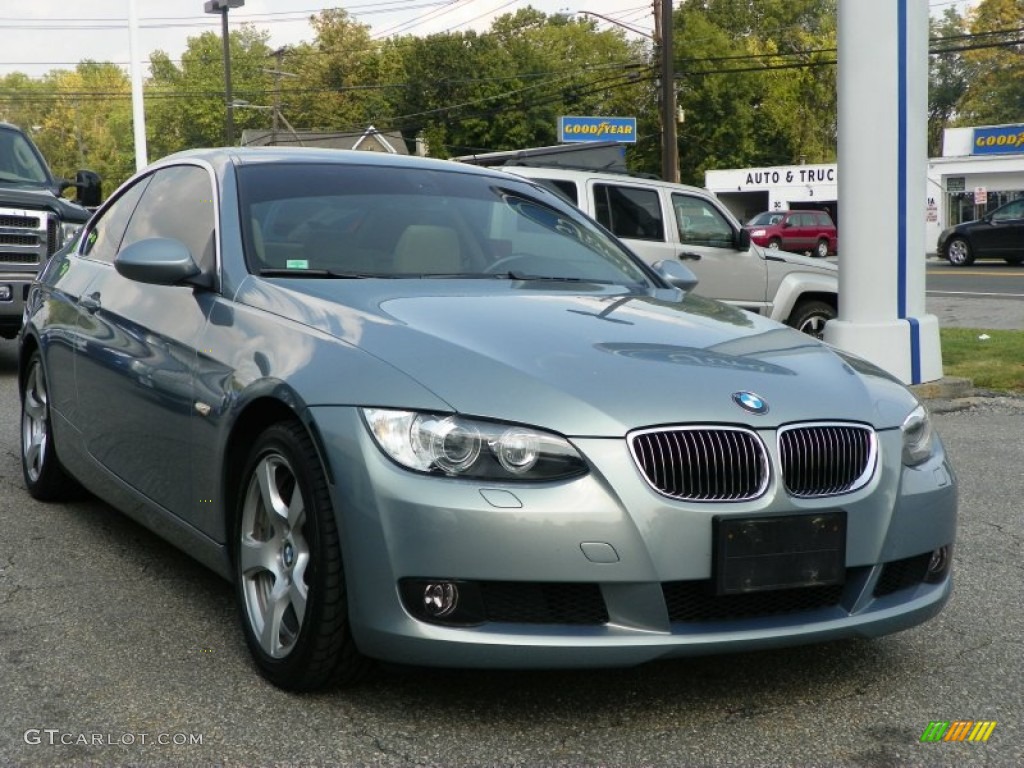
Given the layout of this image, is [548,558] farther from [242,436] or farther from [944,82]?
[944,82]

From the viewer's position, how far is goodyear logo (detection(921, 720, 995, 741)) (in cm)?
328

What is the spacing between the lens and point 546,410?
3.19 m

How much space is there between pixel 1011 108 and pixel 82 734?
290ft

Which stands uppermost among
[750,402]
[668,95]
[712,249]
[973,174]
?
[668,95]

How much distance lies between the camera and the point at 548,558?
3.07m

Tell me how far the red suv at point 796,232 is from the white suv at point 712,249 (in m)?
33.8

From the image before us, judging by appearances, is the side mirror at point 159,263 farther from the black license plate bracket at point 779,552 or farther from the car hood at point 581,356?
the black license plate bracket at point 779,552

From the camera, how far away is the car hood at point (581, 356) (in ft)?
10.6

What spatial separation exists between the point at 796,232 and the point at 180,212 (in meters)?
43.1

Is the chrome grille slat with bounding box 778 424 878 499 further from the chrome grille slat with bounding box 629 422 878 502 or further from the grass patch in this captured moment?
the grass patch

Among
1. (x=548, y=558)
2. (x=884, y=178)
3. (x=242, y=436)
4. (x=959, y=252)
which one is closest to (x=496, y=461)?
(x=548, y=558)

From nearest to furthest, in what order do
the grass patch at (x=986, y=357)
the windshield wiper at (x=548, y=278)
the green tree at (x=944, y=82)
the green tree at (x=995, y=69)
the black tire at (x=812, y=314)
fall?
the windshield wiper at (x=548, y=278), the grass patch at (x=986, y=357), the black tire at (x=812, y=314), the green tree at (x=995, y=69), the green tree at (x=944, y=82)

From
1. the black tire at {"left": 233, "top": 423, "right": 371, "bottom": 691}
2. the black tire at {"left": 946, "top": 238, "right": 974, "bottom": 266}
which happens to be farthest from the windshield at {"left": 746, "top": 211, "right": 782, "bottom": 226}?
the black tire at {"left": 233, "top": 423, "right": 371, "bottom": 691}

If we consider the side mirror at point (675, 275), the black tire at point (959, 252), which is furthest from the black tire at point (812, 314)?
the black tire at point (959, 252)
